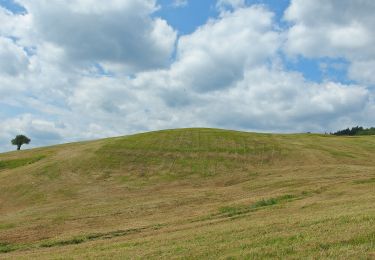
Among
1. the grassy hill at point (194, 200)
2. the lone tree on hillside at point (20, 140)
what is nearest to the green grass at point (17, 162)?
the grassy hill at point (194, 200)

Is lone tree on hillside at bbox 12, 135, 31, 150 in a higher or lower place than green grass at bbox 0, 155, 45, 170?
higher

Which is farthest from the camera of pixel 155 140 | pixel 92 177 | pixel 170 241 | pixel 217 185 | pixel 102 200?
pixel 155 140

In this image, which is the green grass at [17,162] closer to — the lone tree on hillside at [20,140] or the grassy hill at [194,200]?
the grassy hill at [194,200]

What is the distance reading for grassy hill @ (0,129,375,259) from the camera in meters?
20.1

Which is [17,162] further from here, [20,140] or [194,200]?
[20,140]

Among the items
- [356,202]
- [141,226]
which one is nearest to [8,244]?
[141,226]

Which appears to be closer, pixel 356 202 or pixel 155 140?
pixel 356 202

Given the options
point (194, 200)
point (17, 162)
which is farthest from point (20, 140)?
point (194, 200)

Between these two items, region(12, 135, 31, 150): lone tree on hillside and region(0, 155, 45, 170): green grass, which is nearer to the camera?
region(0, 155, 45, 170): green grass

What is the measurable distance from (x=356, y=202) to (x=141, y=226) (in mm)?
15002

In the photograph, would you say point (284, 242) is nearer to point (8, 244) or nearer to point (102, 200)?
point (8, 244)

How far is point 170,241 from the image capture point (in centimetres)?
2342

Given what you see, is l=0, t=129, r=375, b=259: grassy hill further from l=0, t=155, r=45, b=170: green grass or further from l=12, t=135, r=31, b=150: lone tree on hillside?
l=12, t=135, r=31, b=150: lone tree on hillside

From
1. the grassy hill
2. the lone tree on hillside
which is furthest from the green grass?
the lone tree on hillside
